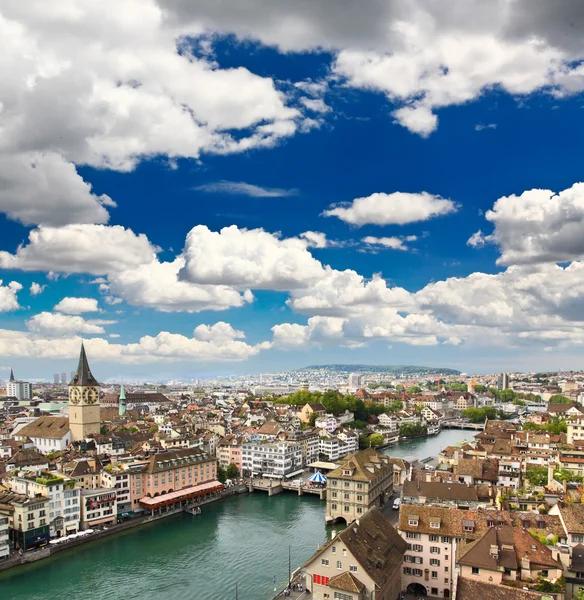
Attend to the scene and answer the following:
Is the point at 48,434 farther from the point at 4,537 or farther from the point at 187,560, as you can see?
the point at 187,560

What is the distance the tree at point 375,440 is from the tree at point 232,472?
26.3 metres

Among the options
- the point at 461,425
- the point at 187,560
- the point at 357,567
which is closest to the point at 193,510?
the point at 187,560

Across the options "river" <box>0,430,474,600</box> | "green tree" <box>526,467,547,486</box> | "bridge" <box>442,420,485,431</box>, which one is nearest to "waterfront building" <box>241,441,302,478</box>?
"river" <box>0,430,474,600</box>

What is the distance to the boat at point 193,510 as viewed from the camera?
150 feet

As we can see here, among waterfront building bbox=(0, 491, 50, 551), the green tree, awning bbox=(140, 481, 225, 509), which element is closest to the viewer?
waterfront building bbox=(0, 491, 50, 551)

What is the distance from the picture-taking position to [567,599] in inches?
854

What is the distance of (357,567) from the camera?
73.7 ft

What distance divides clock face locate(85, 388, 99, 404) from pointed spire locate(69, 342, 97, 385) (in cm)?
99

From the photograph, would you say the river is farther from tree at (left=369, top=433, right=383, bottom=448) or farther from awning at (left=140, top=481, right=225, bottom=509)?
tree at (left=369, top=433, right=383, bottom=448)

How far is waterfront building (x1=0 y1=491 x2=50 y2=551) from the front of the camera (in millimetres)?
35219

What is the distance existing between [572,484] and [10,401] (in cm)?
12664

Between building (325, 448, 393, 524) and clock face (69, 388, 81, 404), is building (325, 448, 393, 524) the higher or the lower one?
the lower one

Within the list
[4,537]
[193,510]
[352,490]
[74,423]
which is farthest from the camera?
[74,423]

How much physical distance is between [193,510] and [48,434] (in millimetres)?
30962
